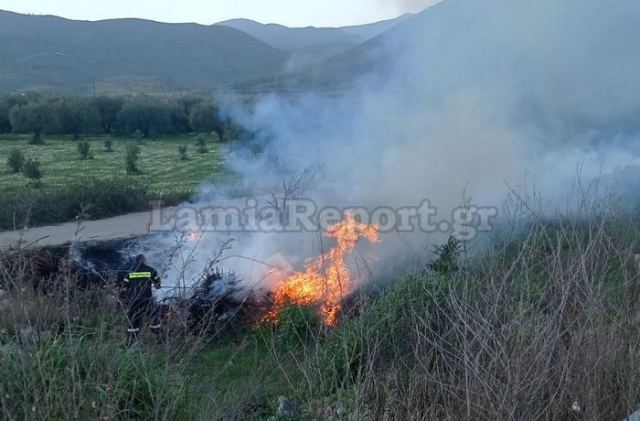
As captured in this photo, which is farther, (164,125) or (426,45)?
(164,125)

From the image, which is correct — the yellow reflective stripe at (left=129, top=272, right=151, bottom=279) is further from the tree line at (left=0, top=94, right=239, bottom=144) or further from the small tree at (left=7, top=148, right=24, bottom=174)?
the tree line at (left=0, top=94, right=239, bottom=144)

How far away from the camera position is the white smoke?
1309 cm

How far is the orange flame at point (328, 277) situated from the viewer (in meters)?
8.90

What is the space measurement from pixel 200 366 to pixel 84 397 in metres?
3.89

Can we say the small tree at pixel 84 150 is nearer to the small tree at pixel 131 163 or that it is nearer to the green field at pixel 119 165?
the green field at pixel 119 165

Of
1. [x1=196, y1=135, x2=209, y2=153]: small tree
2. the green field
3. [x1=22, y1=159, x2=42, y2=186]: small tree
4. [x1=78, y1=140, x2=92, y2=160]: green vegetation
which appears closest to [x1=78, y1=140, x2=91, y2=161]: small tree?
[x1=78, y1=140, x2=92, y2=160]: green vegetation

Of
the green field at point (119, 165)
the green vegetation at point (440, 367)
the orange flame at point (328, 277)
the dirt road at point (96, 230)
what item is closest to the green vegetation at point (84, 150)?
the green field at point (119, 165)

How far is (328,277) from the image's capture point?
9484 mm

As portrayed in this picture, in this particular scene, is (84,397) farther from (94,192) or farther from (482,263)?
(94,192)

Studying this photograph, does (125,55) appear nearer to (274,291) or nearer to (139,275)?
(274,291)

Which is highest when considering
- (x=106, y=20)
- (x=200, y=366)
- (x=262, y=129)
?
(x=106, y=20)

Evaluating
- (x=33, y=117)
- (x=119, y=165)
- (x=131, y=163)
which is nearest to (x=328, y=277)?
(x=131, y=163)

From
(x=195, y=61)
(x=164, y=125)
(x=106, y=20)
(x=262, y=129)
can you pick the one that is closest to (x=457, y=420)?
(x=262, y=129)

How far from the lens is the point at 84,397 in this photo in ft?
12.0
